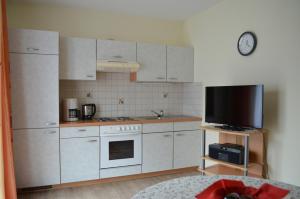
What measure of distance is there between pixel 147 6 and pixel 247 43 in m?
1.50

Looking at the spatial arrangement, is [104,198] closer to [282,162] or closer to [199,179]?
[199,179]

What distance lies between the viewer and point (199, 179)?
4.49ft

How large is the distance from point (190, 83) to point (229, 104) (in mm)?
1364

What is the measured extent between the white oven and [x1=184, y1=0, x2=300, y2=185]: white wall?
1.47 meters

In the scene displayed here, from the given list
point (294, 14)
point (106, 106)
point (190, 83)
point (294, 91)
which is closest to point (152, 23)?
point (190, 83)

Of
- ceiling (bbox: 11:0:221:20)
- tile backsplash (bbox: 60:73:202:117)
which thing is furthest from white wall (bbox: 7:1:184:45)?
tile backsplash (bbox: 60:73:202:117)

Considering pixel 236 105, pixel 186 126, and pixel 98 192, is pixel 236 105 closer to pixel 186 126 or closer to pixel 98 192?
pixel 186 126

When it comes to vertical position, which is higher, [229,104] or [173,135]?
[229,104]

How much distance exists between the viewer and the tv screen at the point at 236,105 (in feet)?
8.15

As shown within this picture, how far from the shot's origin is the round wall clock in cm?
277

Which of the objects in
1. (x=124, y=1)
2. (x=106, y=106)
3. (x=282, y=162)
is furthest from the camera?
(x=106, y=106)

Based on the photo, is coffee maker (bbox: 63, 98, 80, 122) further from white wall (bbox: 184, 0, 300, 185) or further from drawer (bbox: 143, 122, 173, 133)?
white wall (bbox: 184, 0, 300, 185)

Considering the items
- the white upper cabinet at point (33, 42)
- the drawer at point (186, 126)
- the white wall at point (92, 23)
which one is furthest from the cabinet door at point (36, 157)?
the drawer at point (186, 126)

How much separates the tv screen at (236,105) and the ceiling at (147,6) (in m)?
1.28
